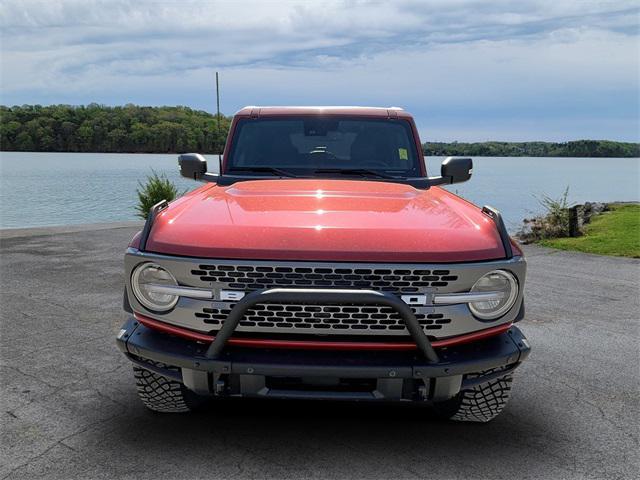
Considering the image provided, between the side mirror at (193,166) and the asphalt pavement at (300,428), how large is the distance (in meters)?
1.57

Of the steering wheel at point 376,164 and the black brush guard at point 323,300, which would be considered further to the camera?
the steering wheel at point 376,164

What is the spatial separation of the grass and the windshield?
8161 mm

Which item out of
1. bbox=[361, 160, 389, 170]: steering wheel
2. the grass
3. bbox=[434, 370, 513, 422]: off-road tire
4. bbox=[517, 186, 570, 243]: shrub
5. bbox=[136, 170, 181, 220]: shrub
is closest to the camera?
bbox=[434, 370, 513, 422]: off-road tire

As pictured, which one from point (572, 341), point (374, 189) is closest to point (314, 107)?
point (374, 189)

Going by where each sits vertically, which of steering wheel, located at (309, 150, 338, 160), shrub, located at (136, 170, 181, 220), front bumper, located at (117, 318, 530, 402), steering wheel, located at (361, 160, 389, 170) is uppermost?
steering wheel, located at (309, 150, 338, 160)

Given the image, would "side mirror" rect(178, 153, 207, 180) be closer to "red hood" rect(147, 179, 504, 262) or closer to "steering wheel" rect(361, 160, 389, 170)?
"red hood" rect(147, 179, 504, 262)

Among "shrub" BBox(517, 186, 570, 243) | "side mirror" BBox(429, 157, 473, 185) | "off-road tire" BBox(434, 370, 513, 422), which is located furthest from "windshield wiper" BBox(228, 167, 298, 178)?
"shrub" BBox(517, 186, 570, 243)

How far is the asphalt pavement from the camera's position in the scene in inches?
126

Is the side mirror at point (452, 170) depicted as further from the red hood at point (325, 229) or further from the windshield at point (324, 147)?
the red hood at point (325, 229)

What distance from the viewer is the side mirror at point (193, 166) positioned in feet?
15.8

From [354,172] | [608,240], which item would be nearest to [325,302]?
[354,172]

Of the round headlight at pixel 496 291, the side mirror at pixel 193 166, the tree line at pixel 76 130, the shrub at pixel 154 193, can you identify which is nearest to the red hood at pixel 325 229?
the round headlight at pixel 496 291

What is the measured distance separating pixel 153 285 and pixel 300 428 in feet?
4.13

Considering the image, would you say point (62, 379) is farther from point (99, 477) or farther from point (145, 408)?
point (99, 477)
